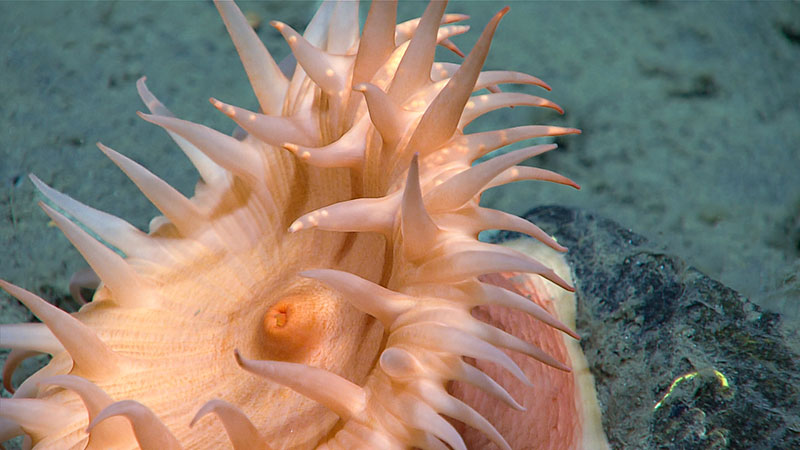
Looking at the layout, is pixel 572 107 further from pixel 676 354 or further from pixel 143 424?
pixel 143 424

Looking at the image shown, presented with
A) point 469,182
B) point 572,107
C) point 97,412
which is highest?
point 469,182

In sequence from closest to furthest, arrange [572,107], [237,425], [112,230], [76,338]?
[237,425], [76,338], [112,230], [572,107]

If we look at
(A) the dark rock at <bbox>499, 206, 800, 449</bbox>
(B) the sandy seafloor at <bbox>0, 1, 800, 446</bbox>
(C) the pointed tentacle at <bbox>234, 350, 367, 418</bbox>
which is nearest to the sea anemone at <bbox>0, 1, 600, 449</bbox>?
(C) the pointed tentacle at <bbox>234, 350, 367, 418</bbox>

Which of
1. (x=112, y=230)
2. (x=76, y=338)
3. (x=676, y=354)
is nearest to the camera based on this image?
(x=76, y=338)

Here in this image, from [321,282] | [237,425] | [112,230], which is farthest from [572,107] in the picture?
[237,425]

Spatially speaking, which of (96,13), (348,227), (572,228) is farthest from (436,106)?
(96,13)

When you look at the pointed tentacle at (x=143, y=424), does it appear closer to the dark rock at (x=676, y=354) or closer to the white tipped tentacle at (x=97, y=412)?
the white tipped tentacle at (x=97, y=412)

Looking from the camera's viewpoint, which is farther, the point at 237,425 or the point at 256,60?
the point at 256,60

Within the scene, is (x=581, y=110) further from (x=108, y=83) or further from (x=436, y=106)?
(x=108, y=83)

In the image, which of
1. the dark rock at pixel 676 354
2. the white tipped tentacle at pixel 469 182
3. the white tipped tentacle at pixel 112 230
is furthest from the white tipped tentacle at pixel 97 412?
the dark rock at pixel 676 354
